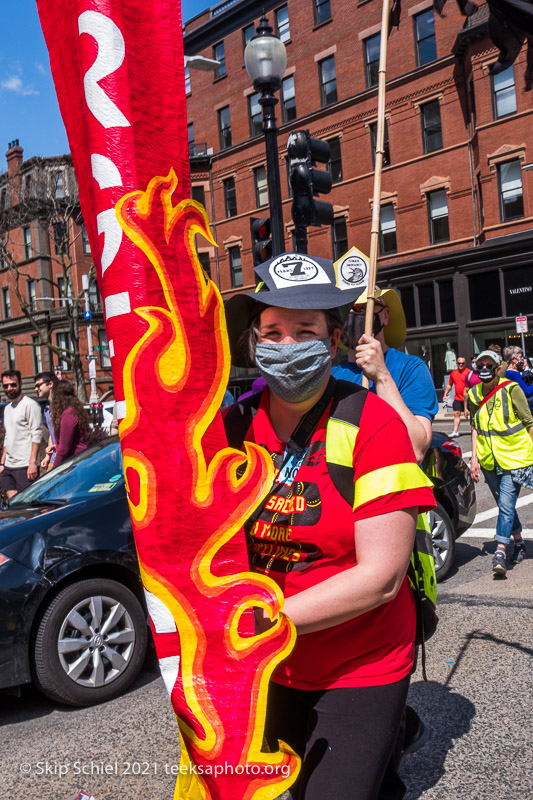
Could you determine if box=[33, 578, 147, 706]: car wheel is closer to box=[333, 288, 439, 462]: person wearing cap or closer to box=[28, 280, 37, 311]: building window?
box=[333, 288, 439, 462]: person wearing cap

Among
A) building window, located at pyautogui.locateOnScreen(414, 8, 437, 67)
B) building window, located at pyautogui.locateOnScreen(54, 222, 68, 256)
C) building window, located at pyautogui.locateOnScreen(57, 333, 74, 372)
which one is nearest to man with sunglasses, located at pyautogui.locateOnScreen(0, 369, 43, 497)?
building window, located at pyautogui.locateOnScreen(54, 222, 68, 256)

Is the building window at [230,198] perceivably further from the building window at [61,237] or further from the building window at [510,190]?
the building window at [510,190]

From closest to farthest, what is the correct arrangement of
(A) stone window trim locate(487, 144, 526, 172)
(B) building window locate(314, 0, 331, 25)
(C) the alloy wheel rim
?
(C) the alloy wheel rim → (A) stone window trim locate(487, 144, 526, 172) → (B) building window locate(314, 0, 331, 25)

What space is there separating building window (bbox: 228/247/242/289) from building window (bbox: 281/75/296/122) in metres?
6.60

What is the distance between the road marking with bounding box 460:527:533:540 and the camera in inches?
340

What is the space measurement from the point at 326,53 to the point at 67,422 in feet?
95.5

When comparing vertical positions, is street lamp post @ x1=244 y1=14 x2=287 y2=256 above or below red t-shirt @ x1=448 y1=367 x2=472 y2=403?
above

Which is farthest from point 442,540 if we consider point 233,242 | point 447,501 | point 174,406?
point 233,242

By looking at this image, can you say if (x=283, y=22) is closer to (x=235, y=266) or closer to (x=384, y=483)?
(x=235, y=266)

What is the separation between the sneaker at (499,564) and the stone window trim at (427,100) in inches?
1032

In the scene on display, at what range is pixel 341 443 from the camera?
194 centimetres

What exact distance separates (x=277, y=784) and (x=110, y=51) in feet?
5.61

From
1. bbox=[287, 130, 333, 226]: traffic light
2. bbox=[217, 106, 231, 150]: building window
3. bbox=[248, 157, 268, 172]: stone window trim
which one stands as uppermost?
bbox=[217, 106, 231, 150]: building window

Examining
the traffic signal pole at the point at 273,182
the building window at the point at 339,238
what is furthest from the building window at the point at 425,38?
the traffic signal pole at the point at 273,182
